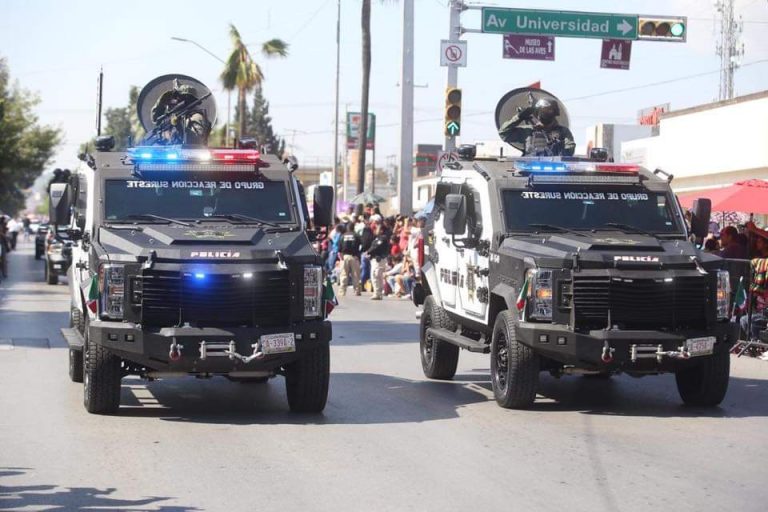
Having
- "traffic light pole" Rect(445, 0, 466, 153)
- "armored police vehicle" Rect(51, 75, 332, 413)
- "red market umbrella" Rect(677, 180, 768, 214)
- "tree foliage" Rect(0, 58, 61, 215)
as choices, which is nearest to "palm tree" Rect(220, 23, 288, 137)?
"tree foliage" Rect(0, 58, 61, 215)

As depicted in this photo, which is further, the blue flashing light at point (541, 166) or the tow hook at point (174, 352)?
the blue flashing light at point (541, 166)

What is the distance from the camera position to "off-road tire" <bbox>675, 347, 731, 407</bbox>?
12.4 meters

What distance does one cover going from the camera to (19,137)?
59812 mm

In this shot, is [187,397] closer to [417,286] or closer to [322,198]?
[322,198]

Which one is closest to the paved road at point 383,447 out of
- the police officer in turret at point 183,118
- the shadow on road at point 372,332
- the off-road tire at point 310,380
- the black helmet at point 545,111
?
the off-road tire at point 310,380

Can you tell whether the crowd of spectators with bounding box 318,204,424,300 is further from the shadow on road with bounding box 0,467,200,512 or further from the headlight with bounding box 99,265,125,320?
the shadow on road with bounding box 0,467,200,512

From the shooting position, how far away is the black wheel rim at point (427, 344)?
15327 mm

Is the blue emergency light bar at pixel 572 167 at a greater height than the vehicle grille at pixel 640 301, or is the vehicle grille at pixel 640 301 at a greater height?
the blue emergency light bar at pixel 572 167

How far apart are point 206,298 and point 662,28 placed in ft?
62.7

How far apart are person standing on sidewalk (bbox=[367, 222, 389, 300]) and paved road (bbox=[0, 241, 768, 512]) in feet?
53.8

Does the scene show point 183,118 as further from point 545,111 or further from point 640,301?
point 640,301

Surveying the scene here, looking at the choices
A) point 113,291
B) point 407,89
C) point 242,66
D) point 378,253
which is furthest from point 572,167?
point 242,66

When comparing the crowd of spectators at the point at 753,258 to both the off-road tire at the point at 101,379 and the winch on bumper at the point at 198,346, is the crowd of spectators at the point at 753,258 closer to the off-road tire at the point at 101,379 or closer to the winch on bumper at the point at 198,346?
the winch on bumper at the point at 198,346

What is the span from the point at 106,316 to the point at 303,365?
1800 mm
